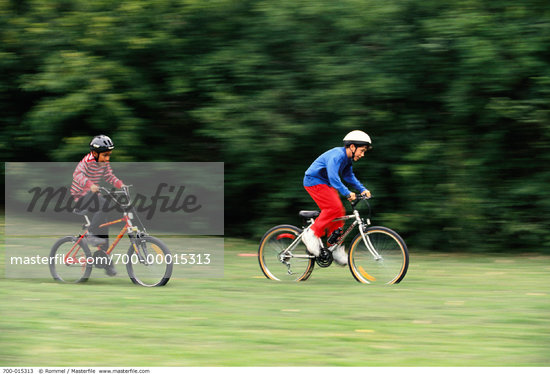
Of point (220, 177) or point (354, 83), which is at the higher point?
point (354, 83)

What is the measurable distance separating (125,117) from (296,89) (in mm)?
3235

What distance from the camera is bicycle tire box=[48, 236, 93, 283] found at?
10.2m

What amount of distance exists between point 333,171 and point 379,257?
3.89 ft

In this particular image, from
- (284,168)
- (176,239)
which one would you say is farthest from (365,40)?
(176,239)

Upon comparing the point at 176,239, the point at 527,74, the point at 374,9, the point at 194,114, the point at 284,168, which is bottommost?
the point at 176,239

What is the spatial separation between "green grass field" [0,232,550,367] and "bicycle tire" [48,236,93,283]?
20 centimetres

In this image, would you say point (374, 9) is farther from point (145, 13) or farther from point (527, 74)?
point (145, 13)

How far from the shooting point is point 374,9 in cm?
1412

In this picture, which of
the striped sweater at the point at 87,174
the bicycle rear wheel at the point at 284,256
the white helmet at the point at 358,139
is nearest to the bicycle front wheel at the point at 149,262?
the striped sweater at the point at 87,174

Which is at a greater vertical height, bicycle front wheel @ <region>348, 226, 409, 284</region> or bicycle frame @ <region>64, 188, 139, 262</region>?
bicycle frame @ <region>64, 188, 139, 262</region>

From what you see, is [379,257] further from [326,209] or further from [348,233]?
[326,209]

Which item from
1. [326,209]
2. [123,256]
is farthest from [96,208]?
[326,209]

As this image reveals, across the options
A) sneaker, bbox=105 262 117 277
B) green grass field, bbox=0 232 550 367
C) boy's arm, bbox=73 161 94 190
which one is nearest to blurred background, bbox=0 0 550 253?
green grass field, bbox=0 232 550 367

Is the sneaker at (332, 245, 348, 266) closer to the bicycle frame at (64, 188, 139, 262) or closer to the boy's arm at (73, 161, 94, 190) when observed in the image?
the bicycle frame at (64, 188, 139, 262)
